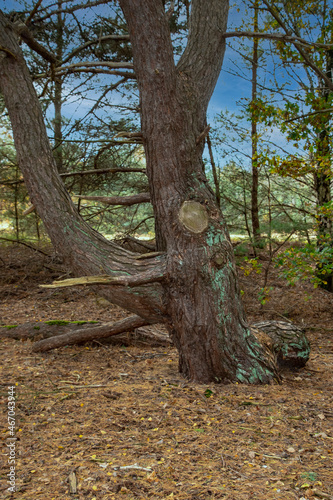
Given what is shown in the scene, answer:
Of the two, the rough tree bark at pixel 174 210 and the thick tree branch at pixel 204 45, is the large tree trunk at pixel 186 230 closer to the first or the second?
the rough tree bark at pixel 174 210

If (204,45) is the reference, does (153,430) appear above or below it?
below

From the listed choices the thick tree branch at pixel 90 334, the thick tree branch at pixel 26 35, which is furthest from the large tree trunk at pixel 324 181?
the thick tree branch at pixel 26 35

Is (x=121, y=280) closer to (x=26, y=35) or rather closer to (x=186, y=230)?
(x=186, y=230)

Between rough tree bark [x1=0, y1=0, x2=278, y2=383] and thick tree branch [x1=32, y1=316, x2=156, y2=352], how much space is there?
85cm

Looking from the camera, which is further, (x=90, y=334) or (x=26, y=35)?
(x=90, y=334)

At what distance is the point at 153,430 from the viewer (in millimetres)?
2805

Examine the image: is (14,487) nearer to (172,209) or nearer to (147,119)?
(172,209)

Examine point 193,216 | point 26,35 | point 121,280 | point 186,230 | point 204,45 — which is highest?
point 26,35

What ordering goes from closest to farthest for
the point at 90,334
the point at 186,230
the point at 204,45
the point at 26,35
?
the point at 186,230, the point at 204,45, the point at 26,35, the point at 90,334

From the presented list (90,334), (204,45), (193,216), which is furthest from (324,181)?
(90,334)

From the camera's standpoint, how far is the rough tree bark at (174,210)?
354 cm

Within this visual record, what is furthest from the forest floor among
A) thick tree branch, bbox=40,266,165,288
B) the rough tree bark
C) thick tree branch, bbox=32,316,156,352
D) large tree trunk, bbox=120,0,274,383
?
thick tree branch, bbox=40,266,165,288

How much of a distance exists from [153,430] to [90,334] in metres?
2.20

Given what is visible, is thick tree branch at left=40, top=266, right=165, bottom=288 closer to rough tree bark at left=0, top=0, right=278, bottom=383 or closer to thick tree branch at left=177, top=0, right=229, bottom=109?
rough tree bark at left=0, top=0, right=278, bottom=383
